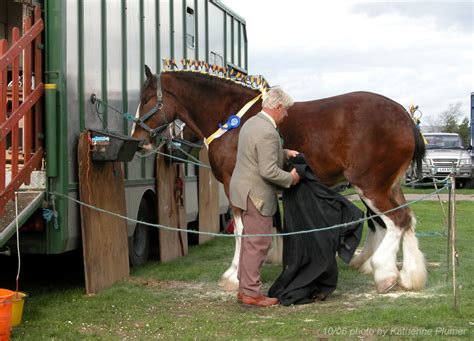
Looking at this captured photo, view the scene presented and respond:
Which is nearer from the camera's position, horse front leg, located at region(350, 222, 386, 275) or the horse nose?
the horse nose

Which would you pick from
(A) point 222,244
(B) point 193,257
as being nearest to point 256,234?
(B) point 193,257

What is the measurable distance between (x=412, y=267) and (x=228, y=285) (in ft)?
6.06

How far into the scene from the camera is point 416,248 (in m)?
7.35

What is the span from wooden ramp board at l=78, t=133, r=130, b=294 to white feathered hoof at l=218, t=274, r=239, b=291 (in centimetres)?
115

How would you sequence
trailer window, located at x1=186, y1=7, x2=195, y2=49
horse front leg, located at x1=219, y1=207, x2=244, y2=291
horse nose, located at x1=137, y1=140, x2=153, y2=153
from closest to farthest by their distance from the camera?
horse front leg, located at x1=219, y1=207, x2=244, y2=291 < horse nose, located at x1=137, y1=140, x2=153, y2=153 < trailer window, located at x1=186, y1=7, x2=195, y2=49

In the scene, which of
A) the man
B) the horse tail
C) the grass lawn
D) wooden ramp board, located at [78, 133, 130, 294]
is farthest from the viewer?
the horse tail

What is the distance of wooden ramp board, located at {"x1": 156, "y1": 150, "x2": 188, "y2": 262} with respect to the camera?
9234 mm

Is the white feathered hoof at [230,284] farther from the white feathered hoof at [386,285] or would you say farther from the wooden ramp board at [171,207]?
the wooden ramp board at [171,207]

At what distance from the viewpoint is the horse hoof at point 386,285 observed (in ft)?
23.2

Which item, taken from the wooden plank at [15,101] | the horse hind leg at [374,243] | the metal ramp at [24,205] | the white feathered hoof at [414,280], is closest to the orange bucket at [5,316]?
the metal ramp at [24,205]

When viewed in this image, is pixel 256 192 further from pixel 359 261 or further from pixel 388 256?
pixel 359 261

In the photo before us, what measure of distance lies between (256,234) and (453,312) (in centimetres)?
179

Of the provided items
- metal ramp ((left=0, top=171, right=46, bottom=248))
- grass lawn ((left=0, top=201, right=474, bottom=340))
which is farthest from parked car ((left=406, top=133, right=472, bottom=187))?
metal ramp ((left=0, top=171, right=46, bottom=248))

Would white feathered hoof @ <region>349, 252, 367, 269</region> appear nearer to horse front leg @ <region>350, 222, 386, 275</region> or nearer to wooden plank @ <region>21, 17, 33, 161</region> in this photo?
horse front leg @ <region>350, 222, 386, 275</region>
